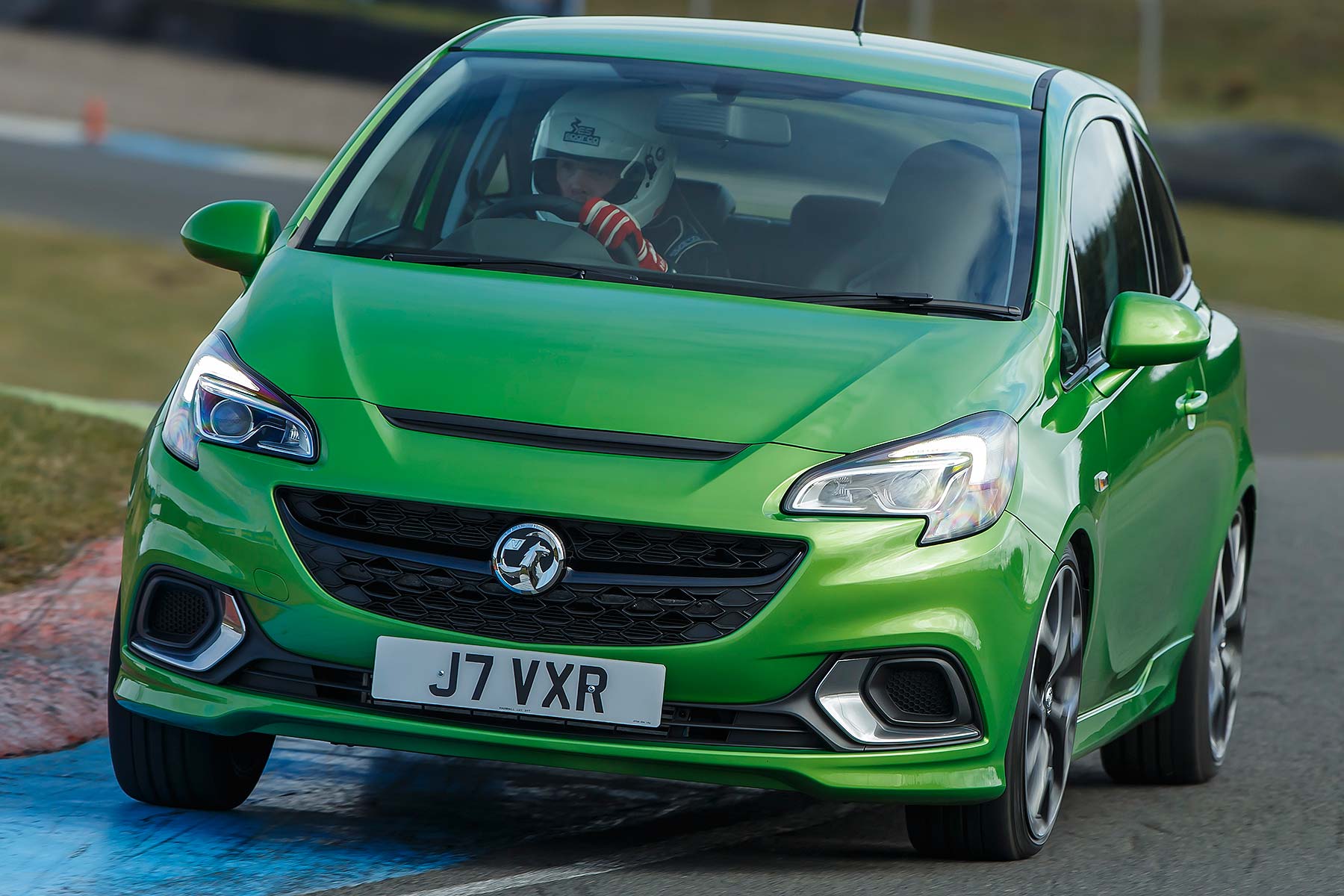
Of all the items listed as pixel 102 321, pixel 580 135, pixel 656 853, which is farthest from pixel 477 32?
pixel 102 321

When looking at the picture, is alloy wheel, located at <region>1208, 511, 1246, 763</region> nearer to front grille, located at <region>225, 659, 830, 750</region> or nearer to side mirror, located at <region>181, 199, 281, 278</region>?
front grille, located at <region>225, 659, 830, 750</region>

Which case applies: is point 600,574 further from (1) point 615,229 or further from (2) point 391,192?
(2) point 391,192

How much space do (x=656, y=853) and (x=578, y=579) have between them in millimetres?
817

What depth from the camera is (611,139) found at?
19.1ft

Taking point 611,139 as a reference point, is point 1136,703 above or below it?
below

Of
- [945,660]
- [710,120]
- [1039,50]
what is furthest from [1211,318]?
[1039,50]

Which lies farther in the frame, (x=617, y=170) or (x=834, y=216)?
(x=617, y=170)

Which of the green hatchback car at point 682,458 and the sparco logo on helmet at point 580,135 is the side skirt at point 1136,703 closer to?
the green hatchback car at point 682,458

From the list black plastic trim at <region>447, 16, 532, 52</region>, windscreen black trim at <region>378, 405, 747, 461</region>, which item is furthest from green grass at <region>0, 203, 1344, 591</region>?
windscreen black trim at <region>378, 405, 747, 461</region>

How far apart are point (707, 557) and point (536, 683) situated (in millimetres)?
399

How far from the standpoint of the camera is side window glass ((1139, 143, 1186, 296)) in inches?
261

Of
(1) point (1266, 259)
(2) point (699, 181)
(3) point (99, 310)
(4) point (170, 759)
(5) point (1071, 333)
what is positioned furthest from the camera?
(1) point (1266, 259)

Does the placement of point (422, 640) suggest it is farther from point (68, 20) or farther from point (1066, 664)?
point (68, 20)

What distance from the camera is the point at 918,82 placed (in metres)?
5.91
